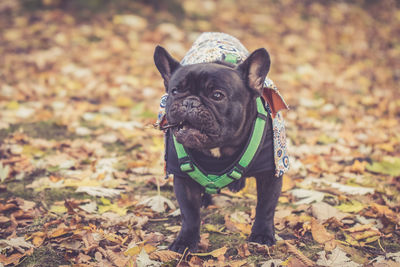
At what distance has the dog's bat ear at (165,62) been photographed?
2.60 metres

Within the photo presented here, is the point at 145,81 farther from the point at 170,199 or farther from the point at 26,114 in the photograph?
the point at 170,199

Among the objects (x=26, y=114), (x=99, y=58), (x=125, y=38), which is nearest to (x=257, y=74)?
(x=26, y=114)

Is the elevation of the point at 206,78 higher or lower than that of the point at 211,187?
higher

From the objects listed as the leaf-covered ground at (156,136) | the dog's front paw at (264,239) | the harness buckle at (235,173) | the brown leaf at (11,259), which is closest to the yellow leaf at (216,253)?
the leaf-covered ground at (156,136)

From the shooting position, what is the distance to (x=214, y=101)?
2375 mm

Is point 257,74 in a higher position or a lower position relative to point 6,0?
lower

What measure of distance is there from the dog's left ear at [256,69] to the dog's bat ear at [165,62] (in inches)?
16.3

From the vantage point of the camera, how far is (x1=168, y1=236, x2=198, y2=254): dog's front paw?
264 centimetres

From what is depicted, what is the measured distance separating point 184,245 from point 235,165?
583mm

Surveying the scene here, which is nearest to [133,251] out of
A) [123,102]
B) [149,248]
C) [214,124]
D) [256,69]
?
[149,248]

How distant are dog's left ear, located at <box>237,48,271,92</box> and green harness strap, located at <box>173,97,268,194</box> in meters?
0.16

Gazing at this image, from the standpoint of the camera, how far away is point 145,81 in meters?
6.62

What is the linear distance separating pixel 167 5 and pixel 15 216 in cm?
681

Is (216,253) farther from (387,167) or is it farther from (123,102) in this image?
(123,102)
